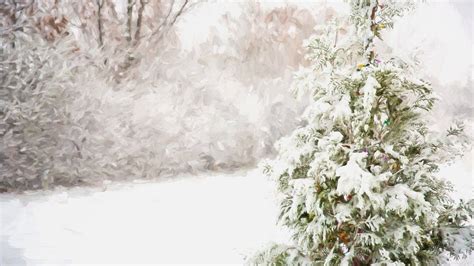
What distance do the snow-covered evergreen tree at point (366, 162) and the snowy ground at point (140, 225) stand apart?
58cm

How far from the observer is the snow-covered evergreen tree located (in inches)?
76.4

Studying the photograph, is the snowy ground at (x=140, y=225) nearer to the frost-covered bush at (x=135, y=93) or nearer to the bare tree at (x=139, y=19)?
the frost-covered bush at (x=135, y=93)

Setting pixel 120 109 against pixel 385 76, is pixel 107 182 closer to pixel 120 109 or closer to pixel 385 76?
pixel 120 109

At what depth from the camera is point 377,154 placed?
1982mm

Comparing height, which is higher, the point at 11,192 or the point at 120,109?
the point at 120,109

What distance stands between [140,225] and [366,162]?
4.96 feet

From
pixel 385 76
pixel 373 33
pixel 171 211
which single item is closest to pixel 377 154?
pixel 385 76

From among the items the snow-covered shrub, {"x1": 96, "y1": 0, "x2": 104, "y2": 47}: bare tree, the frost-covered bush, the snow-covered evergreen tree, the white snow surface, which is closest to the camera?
the snow-covered evergreen tree

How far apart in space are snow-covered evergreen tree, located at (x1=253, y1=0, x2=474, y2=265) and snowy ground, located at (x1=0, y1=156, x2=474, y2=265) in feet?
1.90

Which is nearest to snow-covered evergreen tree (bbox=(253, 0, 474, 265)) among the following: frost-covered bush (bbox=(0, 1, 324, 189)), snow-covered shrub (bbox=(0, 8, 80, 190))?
frost-covered bush (bbox=(0, 1, 324, 189))

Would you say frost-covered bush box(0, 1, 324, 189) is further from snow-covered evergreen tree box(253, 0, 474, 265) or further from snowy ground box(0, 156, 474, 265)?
snow-covered evergreen tree box(253, 0, 474, 265)

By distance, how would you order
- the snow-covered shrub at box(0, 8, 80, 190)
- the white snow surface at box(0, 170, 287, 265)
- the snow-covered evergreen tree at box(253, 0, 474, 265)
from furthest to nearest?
the snow-covered shrub at box(0, 8, 80, 190) < the white snow surface at box(0, 170, 287, 265) < the snow-covered evergreen tree at box(253, 0, 474, 265)

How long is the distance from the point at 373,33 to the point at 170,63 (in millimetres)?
2058

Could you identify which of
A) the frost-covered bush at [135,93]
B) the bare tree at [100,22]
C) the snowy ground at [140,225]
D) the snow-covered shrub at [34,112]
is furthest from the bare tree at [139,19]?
the snowy ground at [140,225]
